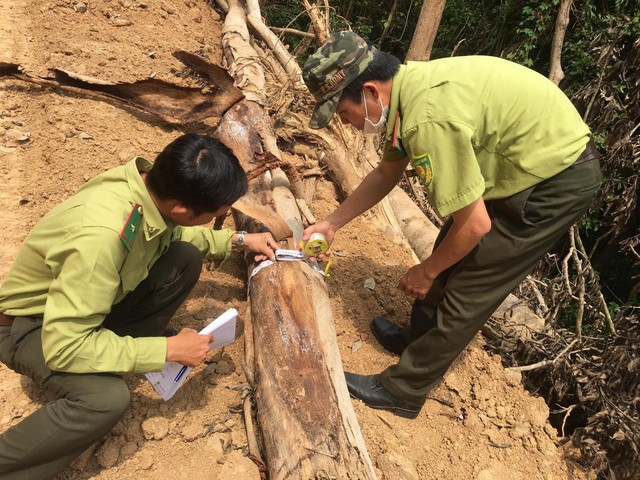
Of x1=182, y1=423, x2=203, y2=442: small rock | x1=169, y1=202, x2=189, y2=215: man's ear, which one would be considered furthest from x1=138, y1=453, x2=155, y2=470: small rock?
x1=169, y1=202, x2=189, y2=215: man's ear

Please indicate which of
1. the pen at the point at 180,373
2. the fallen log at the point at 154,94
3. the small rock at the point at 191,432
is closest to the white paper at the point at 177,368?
the pen at the point at 180,373

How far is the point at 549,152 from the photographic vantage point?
196 centimetres

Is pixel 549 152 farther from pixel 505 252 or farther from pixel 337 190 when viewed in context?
pixel 337 190

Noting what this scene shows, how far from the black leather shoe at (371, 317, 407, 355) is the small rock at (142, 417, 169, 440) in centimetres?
129

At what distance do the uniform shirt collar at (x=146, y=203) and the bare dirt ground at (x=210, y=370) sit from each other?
0.87 m

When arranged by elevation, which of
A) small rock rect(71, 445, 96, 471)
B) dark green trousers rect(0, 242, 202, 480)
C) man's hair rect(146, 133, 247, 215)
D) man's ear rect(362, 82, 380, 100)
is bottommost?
small rock rect(71, 445, 96, 471)

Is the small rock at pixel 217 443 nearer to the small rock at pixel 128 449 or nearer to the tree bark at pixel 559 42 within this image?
the small rock at pixel 128 449

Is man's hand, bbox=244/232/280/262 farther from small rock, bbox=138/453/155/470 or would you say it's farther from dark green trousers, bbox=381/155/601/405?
small rock, bbox=138/453/155/470

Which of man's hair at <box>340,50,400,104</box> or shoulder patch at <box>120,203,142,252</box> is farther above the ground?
man's hair at <box>340,50,400,104</box>

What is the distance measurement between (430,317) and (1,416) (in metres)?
2.08

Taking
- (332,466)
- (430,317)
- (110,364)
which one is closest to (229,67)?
(430,317)

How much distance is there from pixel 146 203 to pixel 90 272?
362 millimetres

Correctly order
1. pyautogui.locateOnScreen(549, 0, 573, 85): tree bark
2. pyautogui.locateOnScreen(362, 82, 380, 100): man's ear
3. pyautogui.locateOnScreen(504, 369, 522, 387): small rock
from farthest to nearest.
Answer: pyautogui.locateOnScreen(549, 0, 573, 85): tree bark → pyautogui.locateOnScreen(504, 369, 522, 387): small rock → pyautogui.locateOnScreen(362, 82, 380, 100): man's ear

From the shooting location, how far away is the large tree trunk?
187 centimetres
